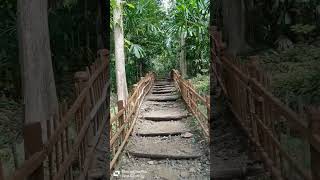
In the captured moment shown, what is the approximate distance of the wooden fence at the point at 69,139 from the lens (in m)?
2.05

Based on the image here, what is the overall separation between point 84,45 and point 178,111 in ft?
11.0

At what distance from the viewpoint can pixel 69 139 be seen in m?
4.01

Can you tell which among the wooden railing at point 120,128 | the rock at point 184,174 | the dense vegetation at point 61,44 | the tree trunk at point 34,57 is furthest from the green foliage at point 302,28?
the tree trunk at point 34,57

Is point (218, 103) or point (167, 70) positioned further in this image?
point (167, 70)

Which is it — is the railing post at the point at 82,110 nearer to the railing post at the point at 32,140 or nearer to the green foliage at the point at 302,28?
the railing post at the point at 32,140

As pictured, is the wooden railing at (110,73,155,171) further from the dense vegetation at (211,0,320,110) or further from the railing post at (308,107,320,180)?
the railing post at (308,107,320,180)

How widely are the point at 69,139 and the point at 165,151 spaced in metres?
2.82

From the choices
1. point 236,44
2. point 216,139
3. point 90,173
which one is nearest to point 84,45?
point 236,44

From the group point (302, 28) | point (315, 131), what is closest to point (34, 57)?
point (315, 131)

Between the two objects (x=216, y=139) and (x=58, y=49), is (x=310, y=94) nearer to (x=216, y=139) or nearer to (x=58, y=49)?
(x=216, y=139)

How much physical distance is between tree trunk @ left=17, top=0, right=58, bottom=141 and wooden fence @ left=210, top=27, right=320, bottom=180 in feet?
6.81

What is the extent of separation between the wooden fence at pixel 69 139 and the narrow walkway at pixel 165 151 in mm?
839

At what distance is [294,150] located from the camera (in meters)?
3.87

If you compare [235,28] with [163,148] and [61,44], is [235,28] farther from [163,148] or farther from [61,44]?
[61,44]
